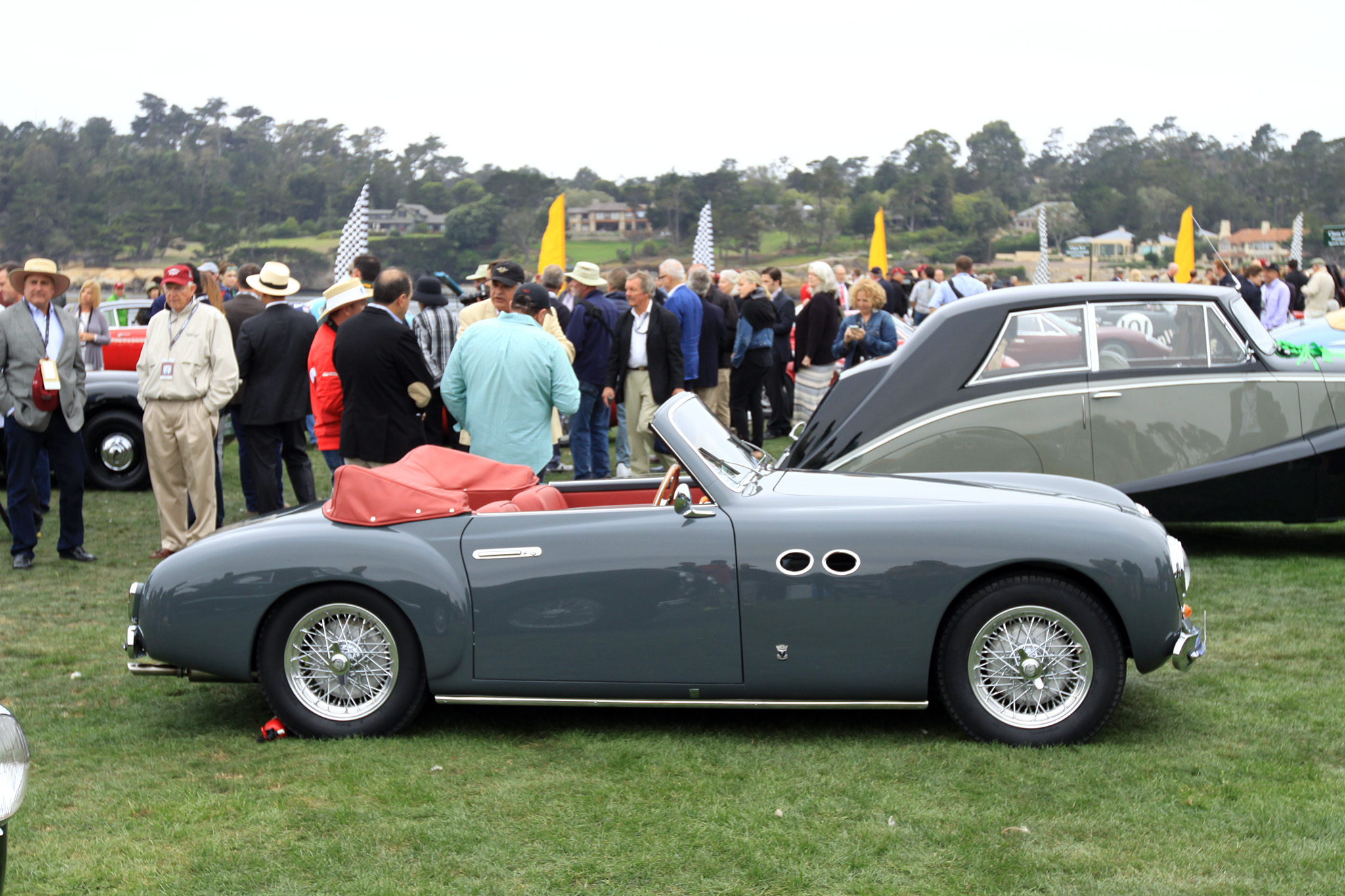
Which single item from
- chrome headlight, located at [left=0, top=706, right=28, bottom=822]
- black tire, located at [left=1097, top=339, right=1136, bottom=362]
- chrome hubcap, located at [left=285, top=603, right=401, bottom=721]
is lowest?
chrome hubcap, located at [left=285, top=603, right=401, bottom=721]

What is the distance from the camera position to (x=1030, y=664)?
452 cm

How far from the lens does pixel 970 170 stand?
143250 mm

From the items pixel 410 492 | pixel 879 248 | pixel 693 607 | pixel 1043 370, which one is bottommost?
pixel 693 607

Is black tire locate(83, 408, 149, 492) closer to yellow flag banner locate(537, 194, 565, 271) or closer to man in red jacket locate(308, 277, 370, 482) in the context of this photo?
man in red jacket locate(308, 277, 370, 482)

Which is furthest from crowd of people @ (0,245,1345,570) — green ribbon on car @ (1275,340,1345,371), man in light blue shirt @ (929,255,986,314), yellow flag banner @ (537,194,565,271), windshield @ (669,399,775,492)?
yellow flag banner @ (537,194,565,271)

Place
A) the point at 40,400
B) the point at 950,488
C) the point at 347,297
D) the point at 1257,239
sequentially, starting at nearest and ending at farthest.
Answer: the point at 950,488 → the point at 347,297 → the point at 40,400 → the point at 1257,239

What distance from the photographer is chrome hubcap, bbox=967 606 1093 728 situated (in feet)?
14.8

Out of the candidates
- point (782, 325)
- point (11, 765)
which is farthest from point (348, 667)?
point (782, 325)

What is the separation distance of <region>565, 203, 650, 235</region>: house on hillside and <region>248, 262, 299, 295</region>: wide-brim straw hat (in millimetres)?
103717

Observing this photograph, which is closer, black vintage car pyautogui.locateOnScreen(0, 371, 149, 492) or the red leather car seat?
the red leather car seat

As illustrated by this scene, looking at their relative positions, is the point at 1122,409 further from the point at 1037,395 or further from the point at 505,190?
the point at 505,190

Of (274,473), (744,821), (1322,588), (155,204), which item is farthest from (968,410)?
(155,204)

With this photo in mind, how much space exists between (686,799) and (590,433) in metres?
6.75

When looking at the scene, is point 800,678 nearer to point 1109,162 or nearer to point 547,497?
point 547,497
